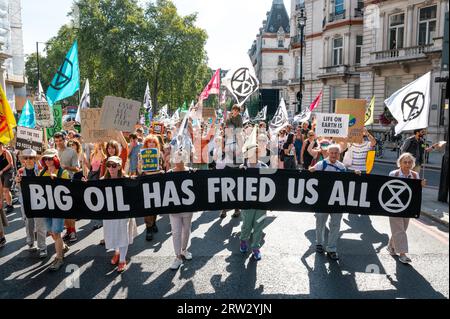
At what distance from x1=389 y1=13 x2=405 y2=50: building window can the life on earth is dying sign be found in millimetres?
27585

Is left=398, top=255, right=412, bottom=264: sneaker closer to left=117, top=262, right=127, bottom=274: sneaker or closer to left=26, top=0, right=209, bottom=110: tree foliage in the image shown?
left=117, top=262, right=127, bottom=274: sneaker

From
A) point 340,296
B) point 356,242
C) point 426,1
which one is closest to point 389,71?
point 426,1

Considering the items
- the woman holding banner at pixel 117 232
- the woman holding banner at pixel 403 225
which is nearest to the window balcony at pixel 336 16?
the woman holding banner at pixel 403 225

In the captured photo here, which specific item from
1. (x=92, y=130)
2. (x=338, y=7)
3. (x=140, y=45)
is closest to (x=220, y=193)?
(x=92, y=130)

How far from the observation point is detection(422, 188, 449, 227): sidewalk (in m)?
7.51

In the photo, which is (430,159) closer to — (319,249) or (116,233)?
(319,249)

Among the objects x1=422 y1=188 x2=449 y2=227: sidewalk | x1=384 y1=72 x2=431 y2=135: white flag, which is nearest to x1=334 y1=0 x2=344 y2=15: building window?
x1=422 y1=188 x2=449 y2=227: sidewalk

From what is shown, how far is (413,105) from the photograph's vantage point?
615cm

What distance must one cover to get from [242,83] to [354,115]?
3.19m

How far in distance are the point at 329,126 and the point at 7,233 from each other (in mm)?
7021

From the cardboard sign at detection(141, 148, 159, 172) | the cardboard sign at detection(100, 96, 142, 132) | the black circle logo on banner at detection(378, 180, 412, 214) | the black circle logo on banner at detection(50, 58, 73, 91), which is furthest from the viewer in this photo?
the black circle logo on banner at detection(50, 58, 73, 91)

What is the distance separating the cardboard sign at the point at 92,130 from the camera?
7.30 metres

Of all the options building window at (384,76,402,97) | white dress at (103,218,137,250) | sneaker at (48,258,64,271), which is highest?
building window at (384,76,402,97)
